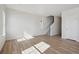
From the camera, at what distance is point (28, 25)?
164 cm

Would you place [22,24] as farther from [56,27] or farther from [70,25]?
[70,25]

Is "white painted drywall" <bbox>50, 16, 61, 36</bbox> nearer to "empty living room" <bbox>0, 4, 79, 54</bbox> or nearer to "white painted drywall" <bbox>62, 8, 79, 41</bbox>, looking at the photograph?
"empty living room" <bbox>0, 4, 79, 54</bbox>

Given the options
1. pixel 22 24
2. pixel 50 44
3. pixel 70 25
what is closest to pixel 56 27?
pixel 70 25

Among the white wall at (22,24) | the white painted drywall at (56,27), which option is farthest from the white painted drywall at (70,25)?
the white wall at (22,24)

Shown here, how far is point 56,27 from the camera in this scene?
179 cm

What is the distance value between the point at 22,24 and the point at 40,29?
0.38 m

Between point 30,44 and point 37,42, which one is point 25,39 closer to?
Result: point 30,44

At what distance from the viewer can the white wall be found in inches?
58.4

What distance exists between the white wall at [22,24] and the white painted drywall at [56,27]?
17cm

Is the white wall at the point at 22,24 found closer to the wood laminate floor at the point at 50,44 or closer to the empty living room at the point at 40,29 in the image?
the empty living room at the point at 40,29

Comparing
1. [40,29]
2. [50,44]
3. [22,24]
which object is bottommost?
[50,44]

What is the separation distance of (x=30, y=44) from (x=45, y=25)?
1.73ft

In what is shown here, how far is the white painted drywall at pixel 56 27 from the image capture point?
1748 millimetres

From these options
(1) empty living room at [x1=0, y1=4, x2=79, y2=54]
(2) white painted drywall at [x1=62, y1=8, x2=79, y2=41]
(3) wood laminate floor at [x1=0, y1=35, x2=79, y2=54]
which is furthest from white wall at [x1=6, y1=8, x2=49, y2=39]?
(2) white painted drywall at [x1=62, y1=8, x2=79, y2=41]
